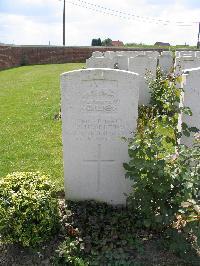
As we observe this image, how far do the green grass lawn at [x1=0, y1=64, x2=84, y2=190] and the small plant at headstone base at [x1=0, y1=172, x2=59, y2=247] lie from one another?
1138mm

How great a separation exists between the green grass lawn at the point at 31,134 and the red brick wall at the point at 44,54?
16.0 meters

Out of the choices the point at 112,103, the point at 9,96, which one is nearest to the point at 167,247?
the point at 112,103

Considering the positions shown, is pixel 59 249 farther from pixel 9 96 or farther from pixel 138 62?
pixel 9 96

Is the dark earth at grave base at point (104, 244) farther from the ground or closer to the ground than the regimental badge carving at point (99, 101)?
closer to the ground

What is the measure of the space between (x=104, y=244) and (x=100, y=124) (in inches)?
51.9

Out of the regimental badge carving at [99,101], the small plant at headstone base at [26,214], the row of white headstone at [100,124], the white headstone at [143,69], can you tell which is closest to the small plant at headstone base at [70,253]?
the small plant at headstone base at [26,214]

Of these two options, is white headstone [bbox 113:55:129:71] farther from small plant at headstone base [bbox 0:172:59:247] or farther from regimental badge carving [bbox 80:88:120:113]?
small plant at headstone base [bbox 0:172:59:247]

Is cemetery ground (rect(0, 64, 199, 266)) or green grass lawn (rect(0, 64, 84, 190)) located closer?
cemetery ground (rect(0, 64, 199, 266))

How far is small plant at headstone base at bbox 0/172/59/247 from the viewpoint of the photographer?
12.3 ft

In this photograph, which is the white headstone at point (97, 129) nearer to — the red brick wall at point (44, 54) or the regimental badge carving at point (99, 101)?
the regimental badge carving at point (99, 101)

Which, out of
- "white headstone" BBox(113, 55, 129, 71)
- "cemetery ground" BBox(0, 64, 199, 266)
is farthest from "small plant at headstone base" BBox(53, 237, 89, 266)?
"white headstone" BBox(113, 55, 129, 71)

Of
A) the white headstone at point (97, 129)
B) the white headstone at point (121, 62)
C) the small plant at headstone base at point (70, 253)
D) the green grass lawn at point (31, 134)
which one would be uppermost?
the white headstone at point (121, 62)

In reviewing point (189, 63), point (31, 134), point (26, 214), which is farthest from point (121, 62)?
point (26, 214)

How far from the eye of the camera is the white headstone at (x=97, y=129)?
426cm
